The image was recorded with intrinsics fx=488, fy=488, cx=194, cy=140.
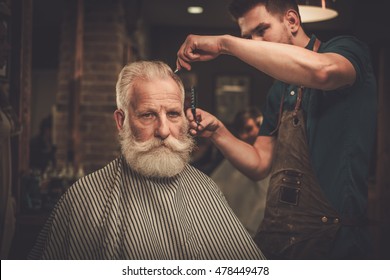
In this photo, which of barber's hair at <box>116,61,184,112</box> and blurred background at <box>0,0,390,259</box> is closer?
barber's hair at <box>116,61,184,112</box>

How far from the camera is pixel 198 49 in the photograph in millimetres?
1624

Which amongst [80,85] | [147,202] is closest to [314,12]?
[147,202]

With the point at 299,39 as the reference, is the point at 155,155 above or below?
below

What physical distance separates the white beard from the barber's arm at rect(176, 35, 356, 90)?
0.40 m

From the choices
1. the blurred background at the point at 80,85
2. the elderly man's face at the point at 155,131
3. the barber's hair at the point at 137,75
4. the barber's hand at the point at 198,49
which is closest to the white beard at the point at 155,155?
the elderly man's face at the point at 155,131

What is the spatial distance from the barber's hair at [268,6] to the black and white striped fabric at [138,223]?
0.66 metres

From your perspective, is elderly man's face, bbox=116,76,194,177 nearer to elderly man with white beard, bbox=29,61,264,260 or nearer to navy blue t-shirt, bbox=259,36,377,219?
elderly man with white beard, bbox=29,61,264,260

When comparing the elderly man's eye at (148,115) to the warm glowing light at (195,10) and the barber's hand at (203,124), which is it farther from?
the warm glowing light at (195,10)

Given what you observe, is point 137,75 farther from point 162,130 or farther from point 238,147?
point 238,147

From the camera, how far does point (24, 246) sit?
2.35 metres

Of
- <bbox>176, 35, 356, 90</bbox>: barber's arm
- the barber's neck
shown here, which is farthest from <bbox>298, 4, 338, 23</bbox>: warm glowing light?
<bbox>176, 35, 356, 90</bbox>: barber's arm

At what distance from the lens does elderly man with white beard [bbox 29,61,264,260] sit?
Answer: 160 centimetres

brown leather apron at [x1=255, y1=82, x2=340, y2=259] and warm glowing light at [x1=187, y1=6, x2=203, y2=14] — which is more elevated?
warm glowing light at [x1=187, y1=6, x2=203, y2=14]

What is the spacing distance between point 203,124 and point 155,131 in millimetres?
231
